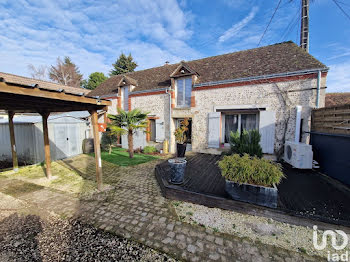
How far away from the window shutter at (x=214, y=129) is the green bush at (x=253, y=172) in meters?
5.04

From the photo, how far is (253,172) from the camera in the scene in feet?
10.8

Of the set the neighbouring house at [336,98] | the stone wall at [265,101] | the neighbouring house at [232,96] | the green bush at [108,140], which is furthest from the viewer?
the neighbouring house at [336,98]

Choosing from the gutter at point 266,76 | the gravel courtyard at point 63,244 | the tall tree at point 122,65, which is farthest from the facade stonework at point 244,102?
the tall tree at point 122,65

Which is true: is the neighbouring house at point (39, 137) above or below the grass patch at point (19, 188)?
Answer: above

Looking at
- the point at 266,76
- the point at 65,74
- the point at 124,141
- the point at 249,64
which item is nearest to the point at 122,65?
the point at 65,74

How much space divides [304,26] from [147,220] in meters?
13.4

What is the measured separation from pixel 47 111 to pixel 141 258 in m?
5.89

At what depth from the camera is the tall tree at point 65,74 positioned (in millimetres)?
26653

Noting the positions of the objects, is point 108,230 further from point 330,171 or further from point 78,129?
point 78,129

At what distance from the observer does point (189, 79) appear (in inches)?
370

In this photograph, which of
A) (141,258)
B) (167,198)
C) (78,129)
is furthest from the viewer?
(78,129)

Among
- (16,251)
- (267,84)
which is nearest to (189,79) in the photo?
(267,84)

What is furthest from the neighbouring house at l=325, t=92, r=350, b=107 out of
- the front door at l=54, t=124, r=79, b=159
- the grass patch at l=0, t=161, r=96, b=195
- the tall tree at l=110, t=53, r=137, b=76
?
the tall tree at l=110, t=53, r=137, b=76

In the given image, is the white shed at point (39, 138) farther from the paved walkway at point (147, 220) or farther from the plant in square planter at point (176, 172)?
the plant in square planter at point (176, 172)
